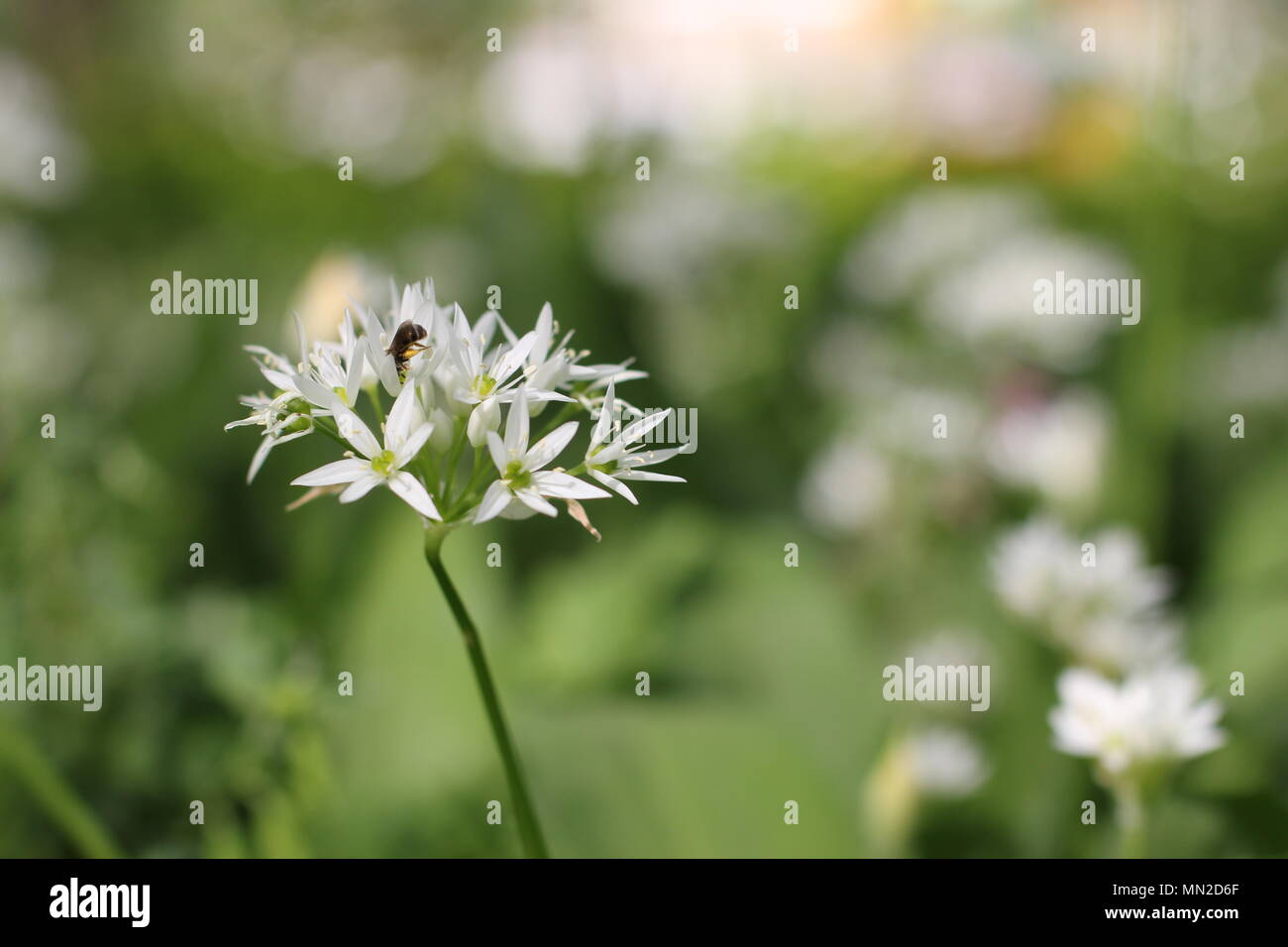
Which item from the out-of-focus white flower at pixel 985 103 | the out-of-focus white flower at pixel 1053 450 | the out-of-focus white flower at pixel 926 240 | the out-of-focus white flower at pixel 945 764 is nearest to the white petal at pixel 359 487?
the out-of-focus white flower at pixel 945 764

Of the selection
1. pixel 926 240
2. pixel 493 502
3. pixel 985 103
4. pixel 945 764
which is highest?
pixel 985 103

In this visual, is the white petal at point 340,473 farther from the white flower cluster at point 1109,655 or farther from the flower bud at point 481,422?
the white flower cluster at point 1109,655

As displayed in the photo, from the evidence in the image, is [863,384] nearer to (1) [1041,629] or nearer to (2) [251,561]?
(1) [1041,629]

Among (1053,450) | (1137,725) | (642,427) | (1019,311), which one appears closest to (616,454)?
(642,427)

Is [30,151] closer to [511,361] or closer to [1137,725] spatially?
[511,361]

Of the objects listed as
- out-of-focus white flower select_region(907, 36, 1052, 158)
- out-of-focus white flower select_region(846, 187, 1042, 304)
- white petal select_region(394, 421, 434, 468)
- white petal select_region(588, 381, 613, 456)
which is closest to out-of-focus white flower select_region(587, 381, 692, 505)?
white petal select_region(588, 381, 613, 456)

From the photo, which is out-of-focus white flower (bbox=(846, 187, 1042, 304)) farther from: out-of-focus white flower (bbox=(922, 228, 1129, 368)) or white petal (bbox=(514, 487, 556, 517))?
white petal (bbox=(514, 487, 556, 517))
